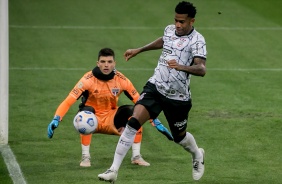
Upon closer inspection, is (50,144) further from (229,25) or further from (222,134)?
(229,25)

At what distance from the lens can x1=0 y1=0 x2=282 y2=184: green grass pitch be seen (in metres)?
13.8

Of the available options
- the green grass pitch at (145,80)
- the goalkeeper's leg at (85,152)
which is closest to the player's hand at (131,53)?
the goalkeeper's leg at (85,152)

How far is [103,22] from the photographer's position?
1057 inches

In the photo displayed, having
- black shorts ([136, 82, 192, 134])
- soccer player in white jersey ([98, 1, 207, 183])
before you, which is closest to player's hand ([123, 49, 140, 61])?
soccer player in white jersey ([98, 1, 207, 183])

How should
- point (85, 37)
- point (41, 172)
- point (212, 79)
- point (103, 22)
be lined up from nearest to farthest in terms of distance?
1. point (41, 172)
2. point (212, 79)
3. point (85, 37)
4. point (103, 22)

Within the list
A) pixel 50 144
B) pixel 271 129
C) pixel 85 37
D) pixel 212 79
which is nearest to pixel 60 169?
pixel 50 144

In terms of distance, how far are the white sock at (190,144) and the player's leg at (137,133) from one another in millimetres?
918

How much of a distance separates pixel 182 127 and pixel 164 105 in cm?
42

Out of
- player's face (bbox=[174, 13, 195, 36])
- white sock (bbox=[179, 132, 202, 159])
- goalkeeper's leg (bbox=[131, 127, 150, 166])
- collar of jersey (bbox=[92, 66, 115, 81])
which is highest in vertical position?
player's face (bbox=[174, 13, 195, 36])

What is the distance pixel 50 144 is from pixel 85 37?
401 inches

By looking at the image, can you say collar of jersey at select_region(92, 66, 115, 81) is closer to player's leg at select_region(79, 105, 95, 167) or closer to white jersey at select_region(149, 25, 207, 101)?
player's leg at select_region(79, 105, 95, 167)

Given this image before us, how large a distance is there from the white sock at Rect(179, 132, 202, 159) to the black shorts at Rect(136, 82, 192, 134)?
230 mm

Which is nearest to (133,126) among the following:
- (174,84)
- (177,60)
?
(174,84)

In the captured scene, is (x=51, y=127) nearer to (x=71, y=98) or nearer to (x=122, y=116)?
(x=71, y=98)
